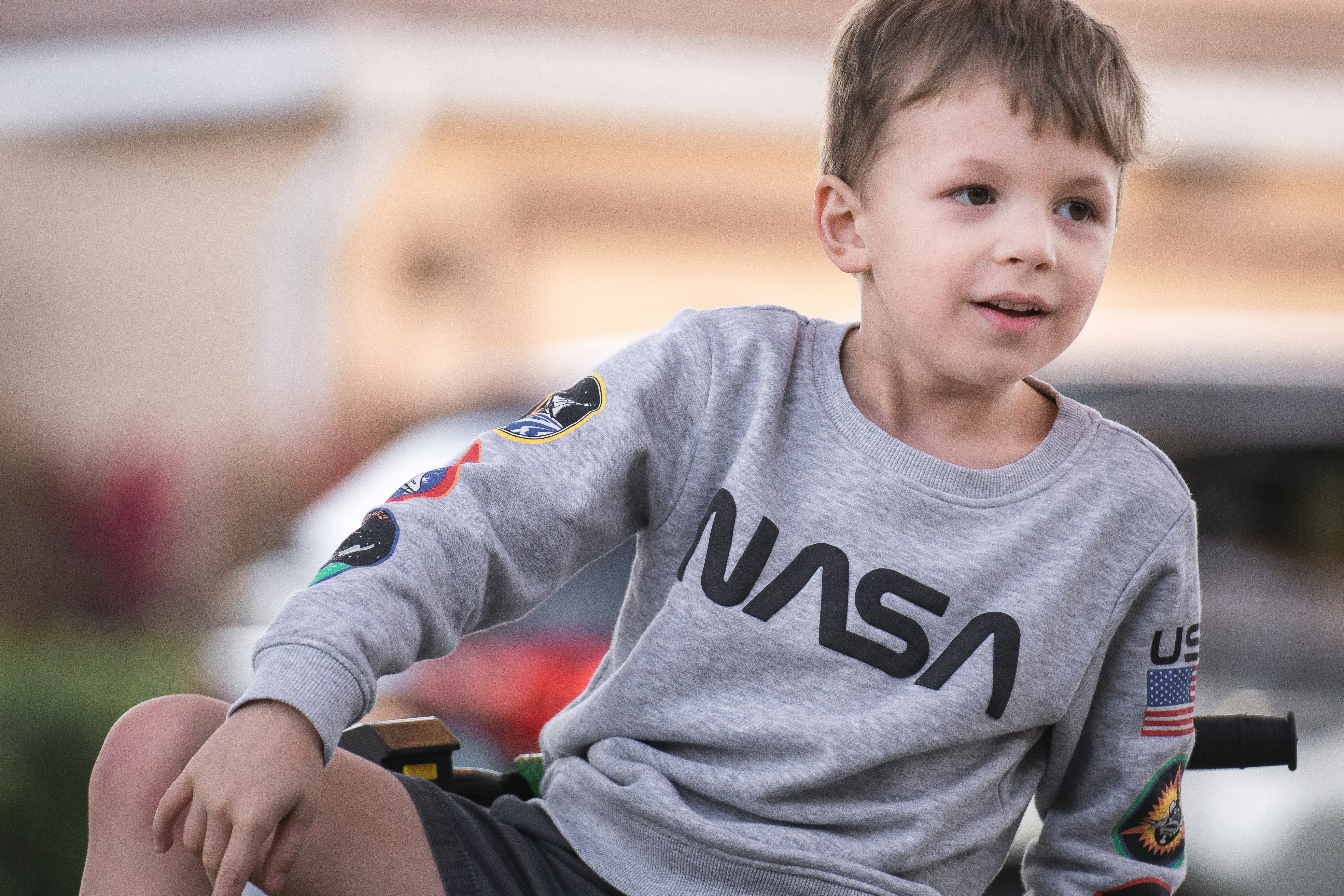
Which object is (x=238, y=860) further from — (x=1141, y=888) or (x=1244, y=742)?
(x=1244, y=742)

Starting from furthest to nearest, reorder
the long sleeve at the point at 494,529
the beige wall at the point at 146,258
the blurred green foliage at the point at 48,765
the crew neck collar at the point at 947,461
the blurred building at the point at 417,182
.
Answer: the beige wall at the point at 146,258
the blurred building at the point at 417,182
the blurred green foliage at the point at 48,765
the crew neck collar at the point at 947,461
the long sleeve at the point at 494,529

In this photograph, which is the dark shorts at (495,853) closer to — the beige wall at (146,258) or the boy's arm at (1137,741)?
the boy's arm at (1137,741)

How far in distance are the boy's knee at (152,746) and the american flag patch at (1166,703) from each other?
987 mm

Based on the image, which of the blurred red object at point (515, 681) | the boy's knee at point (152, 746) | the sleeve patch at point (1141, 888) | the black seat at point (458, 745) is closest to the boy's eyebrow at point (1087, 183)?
the black seat at point (458, 745)

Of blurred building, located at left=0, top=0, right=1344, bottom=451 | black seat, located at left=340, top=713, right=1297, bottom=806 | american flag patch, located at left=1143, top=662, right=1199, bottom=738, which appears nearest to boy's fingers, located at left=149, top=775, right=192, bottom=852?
black seat, located at left=340, top=713, right=1297, bottom=806

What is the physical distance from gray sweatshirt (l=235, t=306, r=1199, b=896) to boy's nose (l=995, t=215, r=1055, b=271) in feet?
0.80

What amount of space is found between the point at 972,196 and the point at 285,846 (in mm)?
934

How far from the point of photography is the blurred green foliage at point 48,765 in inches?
133

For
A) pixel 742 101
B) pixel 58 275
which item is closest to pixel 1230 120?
pixel 742 101

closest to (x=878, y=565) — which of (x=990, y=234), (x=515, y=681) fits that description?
(x=990, y=234)

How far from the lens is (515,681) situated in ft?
10.8

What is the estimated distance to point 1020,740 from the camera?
1487 millimetres

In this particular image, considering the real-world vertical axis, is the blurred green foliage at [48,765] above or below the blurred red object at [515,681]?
below

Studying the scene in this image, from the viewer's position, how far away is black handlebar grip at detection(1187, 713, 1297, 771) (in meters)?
1.53
